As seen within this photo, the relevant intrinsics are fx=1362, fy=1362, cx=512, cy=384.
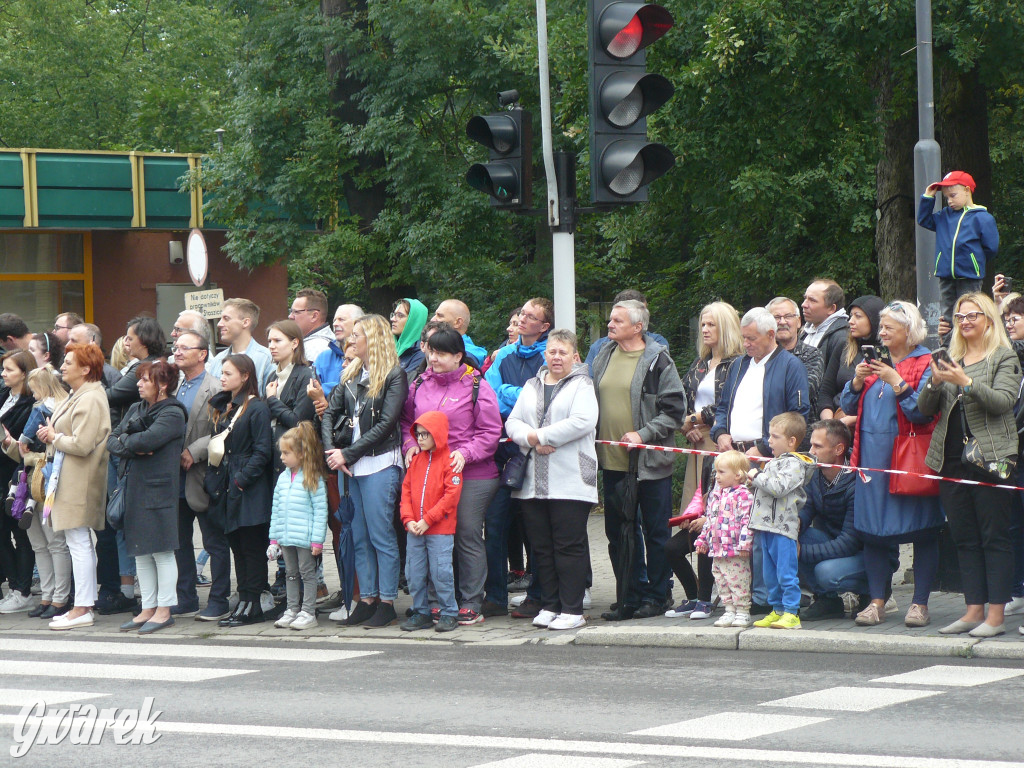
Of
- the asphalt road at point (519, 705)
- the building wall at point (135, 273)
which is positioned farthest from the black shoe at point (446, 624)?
the building wall at point (135, 273)

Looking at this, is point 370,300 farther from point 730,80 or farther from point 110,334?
point 110,334

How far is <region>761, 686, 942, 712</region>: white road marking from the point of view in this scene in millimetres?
6523

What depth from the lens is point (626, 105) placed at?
8969 millimetres

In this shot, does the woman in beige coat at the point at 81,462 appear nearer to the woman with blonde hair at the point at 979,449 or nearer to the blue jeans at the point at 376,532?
the blue jeans at the point at 376,532

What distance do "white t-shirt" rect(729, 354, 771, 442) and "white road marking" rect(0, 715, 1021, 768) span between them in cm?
334

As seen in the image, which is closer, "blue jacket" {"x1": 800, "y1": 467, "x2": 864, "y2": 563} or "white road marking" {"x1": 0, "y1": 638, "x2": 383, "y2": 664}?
"white road marking" {"x1": 0, "y1": 638, "x2": 383, "y2": 664}

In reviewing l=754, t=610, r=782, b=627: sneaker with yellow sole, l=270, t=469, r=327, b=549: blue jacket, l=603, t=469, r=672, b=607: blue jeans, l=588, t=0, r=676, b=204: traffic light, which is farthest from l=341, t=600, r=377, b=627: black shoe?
l=588, t=0, r=676, b=204: traffic light

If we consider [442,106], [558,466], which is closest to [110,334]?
[442,106]

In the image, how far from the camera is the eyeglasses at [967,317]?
26.6 feet

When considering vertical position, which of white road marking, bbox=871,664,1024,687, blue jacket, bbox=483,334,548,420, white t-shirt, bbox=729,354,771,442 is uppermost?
blue jacket, bbox=483,334,548,420

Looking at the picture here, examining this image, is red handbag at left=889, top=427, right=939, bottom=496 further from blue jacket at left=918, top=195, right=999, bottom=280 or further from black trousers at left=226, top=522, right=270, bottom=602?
black trousers at left=226, top=522, right=270, bottom=602

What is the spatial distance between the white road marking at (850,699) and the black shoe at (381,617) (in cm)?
346

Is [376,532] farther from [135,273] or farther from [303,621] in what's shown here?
[135,273]

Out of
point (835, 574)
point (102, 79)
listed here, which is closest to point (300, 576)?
point (835, 574)
